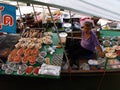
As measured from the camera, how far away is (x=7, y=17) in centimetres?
464

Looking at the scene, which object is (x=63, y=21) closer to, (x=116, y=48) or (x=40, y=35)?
(x=40, y=35)

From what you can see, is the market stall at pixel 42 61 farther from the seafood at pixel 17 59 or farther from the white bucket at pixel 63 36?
the white bucket at pixel 63 36

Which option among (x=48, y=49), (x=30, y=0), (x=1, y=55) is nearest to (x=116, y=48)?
(x=48, y=49)

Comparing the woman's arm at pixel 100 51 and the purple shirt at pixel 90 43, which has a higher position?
the purple shirt at pixel 90 43

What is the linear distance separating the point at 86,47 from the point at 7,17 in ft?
6.19

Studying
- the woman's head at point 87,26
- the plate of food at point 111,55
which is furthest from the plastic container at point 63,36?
the plate of food at point 111,55

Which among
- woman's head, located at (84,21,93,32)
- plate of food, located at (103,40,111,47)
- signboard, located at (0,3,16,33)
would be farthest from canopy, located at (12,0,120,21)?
plate of food, located at (103,40,111,47)

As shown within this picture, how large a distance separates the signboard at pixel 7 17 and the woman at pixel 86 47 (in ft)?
5.14

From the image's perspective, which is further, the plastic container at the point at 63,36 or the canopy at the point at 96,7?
the plastic container at the point at 63,36

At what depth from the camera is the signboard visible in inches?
181

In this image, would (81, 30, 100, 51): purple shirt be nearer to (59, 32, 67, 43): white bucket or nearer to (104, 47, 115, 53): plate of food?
(104, 47, 115, 53): plate of food

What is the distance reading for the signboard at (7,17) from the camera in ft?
15.0

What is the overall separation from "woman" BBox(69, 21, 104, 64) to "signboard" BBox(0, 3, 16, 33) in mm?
1568

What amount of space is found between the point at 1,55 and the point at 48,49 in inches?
38.8
